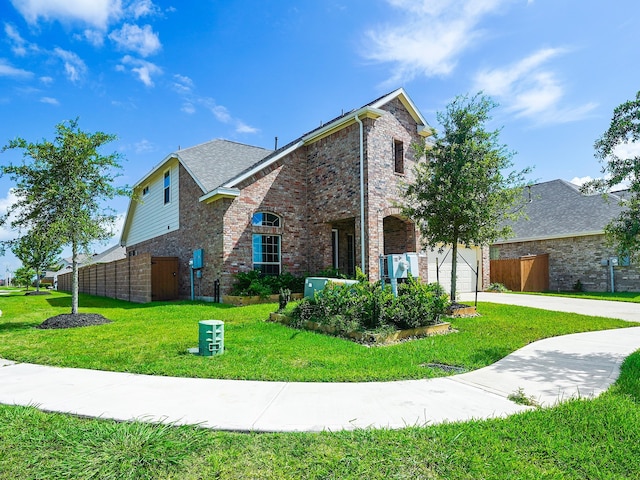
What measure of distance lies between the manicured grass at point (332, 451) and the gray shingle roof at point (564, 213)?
17629 millimetres

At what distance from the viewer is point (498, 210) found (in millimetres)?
10867

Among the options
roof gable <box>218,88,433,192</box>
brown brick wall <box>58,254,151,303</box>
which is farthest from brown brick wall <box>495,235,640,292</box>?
brown brick wall <box>58,254,151,303</box>

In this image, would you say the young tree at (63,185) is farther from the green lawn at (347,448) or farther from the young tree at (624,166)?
the young tree at (624,166)

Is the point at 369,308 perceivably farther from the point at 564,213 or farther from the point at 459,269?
the point at 564,213

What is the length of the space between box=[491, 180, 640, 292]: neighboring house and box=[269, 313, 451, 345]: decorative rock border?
44.2ft

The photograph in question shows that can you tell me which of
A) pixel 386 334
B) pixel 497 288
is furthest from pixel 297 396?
pixel 497 288

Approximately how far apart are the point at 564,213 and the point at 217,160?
1917 cm

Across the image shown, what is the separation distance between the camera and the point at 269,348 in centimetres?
646

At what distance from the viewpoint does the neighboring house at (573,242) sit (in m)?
18.8

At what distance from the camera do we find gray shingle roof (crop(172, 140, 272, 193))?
1627 centimetres

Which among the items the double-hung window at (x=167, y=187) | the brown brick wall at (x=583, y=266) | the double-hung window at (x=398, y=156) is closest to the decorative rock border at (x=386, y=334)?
the double-hung window at (x=398, y=156)

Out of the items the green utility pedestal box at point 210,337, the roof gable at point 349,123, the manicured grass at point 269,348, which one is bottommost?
the manicured grass at point 269,348

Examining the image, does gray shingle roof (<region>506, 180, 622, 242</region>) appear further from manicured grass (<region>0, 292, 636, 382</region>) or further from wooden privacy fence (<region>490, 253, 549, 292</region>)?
manicured grass (<region>0, 292, 636, 382</region>)

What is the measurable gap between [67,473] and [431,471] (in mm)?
2550
